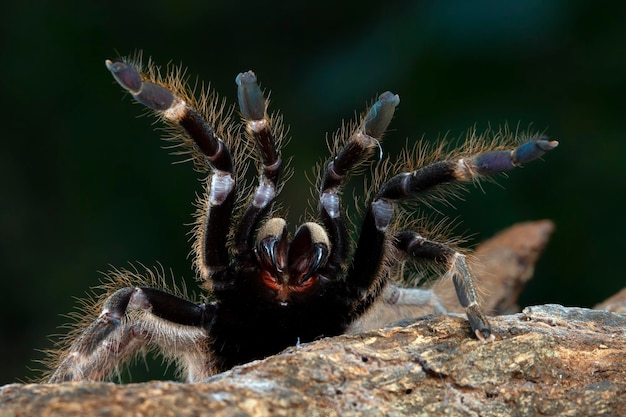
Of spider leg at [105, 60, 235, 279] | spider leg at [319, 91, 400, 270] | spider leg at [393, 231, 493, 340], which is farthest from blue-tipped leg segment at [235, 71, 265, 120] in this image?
spider leg at [393, 231, 493, 340]

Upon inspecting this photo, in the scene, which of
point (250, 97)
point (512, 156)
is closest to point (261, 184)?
point (250, 97)

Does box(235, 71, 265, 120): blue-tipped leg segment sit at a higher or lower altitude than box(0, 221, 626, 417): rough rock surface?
higher

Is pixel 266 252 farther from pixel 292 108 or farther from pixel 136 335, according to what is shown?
pixel 292 108

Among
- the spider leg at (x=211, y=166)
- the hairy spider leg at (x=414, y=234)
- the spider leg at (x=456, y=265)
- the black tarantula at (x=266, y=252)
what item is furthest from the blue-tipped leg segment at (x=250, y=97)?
the spider leg at (x=456, y=265)

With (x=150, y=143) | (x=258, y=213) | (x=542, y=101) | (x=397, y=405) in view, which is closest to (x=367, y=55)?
(x=542, y=101)

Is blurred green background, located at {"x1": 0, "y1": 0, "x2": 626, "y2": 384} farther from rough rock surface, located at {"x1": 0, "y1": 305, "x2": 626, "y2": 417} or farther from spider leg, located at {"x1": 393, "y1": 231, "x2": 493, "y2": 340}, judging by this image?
rough rock surface, located at {"x1": 0, "y1": 305, "x2": 626, "y2": 417}

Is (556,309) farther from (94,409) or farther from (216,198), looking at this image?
(94,409)
